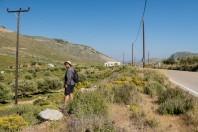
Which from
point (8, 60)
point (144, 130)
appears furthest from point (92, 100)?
point (8, 60)

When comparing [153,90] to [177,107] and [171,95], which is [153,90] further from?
[177,107]

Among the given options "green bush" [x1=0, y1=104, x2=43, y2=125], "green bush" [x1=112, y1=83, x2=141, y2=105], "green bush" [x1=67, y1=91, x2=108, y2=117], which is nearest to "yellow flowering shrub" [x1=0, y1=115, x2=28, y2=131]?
"green bush" [x1=0, y1=104, x2=43, y2=125]

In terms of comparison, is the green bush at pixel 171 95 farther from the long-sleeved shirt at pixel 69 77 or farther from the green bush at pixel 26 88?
the green bush at pixel 26 88

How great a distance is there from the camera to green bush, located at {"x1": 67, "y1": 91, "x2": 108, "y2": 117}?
760 cm

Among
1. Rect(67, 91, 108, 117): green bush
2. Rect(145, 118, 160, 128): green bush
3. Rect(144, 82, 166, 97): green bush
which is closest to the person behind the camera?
Rect(145, 118, 160, 128): green bush

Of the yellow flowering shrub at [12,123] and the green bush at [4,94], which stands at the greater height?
the yellow flowering shrub at [12,123]

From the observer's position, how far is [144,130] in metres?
6.26

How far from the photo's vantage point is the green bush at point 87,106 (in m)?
7.60

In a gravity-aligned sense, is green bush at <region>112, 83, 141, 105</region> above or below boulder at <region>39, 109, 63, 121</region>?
above

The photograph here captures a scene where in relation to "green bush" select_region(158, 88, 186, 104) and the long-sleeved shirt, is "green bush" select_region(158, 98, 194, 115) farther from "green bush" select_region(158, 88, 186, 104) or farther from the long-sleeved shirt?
the long-sleeved shirt

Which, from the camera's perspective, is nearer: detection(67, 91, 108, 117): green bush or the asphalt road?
detection(67, 91, 108, 117): green bush

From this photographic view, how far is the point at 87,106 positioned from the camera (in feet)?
25.9

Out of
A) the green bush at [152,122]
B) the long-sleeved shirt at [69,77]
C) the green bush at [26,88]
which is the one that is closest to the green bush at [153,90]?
the long-sleeved shirt at [69,77]

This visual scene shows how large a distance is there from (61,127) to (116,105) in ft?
9.65
